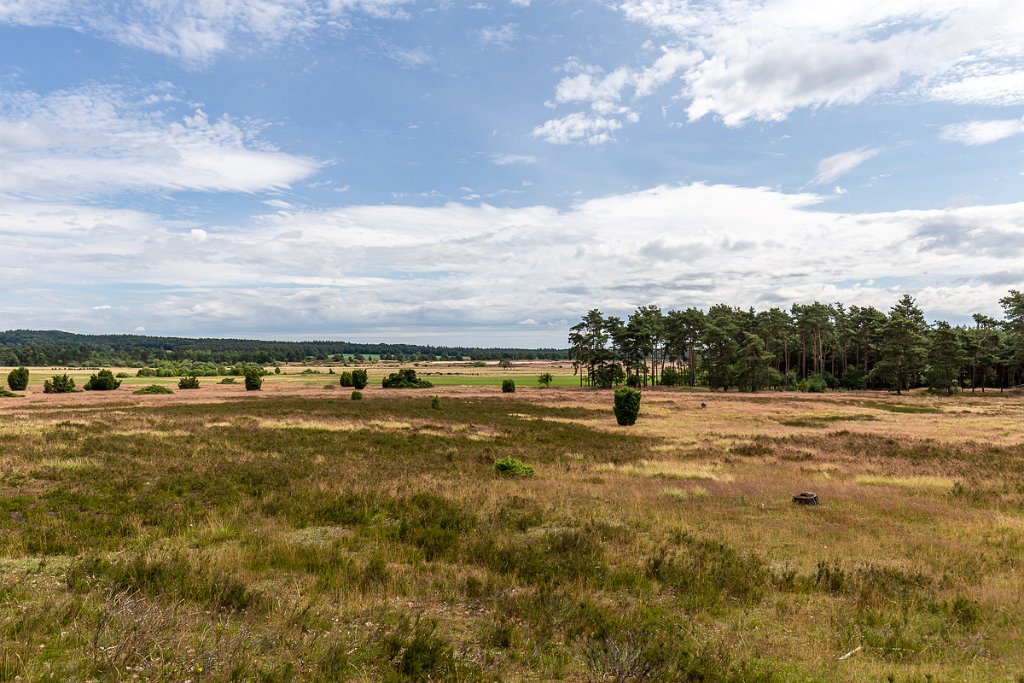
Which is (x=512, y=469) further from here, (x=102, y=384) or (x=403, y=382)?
(x=102, y=384)

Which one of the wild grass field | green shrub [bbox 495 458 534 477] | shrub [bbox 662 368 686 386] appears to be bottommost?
shrub [bbox 662 368 686 386]

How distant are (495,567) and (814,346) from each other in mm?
100485

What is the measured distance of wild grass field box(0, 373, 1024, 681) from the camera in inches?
238

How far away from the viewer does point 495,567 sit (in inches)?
376

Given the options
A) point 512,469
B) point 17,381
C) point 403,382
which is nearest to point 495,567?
point 512,469

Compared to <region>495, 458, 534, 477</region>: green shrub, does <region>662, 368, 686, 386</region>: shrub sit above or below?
below

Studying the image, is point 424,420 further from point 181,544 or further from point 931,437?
point 931,437

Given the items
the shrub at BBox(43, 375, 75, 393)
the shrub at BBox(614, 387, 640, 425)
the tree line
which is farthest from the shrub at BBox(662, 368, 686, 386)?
the shrub at BBox(43, 375, 75, 393)

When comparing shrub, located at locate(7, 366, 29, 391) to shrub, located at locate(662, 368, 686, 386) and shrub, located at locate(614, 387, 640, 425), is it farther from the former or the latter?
shrub, located at locate(662, 368, 686, 386)

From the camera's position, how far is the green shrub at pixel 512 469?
19.9 m

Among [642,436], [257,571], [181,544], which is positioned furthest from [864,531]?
[642,436]

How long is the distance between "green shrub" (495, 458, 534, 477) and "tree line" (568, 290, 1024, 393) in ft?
223

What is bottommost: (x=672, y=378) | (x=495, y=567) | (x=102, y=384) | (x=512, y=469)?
(x=672, y=378)

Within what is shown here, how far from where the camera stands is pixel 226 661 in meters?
5.53
